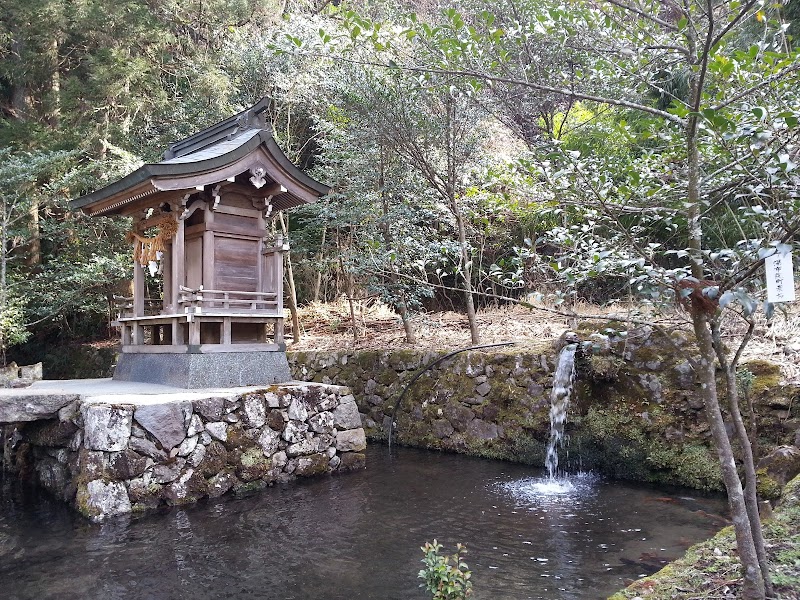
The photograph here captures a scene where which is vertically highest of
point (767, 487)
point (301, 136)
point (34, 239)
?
point (301, 136)

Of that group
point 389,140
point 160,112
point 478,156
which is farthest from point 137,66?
point 478,156

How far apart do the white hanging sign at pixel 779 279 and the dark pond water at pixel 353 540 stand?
2.35 m

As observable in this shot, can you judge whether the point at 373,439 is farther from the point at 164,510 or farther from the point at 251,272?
the point at 164,510

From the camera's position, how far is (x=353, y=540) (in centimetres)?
464

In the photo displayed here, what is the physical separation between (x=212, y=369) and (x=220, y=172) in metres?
2.58

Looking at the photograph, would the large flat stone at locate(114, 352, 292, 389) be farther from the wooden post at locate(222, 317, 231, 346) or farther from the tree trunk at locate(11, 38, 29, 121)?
the tree trunk at locate(11, 38, 29, 121)

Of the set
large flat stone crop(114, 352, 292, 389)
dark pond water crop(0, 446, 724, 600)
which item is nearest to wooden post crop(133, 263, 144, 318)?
large flat stone crop(114, 352, 292, 389)

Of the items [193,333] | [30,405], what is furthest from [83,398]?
[193,333]

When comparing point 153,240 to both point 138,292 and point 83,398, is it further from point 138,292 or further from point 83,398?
point 83,398

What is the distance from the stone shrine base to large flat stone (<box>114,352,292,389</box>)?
269 mm

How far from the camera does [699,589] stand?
262 centimetres

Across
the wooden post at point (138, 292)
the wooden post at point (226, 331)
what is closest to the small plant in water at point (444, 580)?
the wooden post at point (226, 331)

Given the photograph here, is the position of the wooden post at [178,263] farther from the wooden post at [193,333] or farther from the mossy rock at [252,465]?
the mossy rock at [252,465]

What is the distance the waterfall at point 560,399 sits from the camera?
704 centimetres
